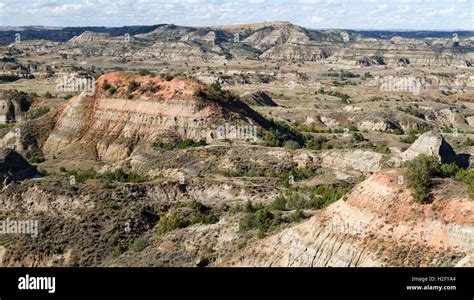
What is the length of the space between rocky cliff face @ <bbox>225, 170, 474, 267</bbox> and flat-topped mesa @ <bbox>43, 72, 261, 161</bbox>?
40019mm

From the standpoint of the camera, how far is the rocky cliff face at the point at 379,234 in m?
28.6

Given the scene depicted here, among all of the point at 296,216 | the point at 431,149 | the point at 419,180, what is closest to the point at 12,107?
the point at 431,149

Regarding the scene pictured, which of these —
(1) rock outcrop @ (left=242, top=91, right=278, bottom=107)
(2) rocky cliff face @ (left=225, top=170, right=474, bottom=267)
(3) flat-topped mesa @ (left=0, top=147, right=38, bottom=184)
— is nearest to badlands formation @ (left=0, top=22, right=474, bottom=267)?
(2) rocky cliff face @ (left=225, top=170, right=474, bottom=267)

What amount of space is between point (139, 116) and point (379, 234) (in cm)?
5111

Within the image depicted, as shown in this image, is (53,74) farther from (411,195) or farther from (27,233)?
(411,195)

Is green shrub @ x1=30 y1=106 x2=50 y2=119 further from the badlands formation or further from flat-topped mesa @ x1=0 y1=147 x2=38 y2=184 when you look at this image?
flat-topped mesa @ x1=0 y1=147 x2=38 y2=184

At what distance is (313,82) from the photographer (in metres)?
182

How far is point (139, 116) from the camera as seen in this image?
76.1 metres

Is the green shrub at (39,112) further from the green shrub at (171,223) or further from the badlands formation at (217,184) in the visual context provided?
the green shrub at (171,223)

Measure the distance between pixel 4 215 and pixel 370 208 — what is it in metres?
31.5

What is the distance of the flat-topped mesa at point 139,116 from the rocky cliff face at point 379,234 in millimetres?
40019

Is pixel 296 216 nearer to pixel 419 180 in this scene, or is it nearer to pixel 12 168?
pixel 419 180
